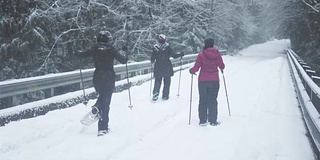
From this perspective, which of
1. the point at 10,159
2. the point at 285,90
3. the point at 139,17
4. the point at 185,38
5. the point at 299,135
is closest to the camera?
the point at 10,159

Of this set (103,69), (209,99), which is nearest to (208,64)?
(209,99)

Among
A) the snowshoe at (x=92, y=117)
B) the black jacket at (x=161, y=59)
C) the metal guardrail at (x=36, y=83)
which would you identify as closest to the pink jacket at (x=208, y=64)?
the snowshoe at (x=92, y=117)

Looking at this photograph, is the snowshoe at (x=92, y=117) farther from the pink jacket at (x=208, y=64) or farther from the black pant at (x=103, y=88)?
the pink jacket at (x=208, y=64)

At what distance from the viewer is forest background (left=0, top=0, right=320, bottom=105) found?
16125 mm

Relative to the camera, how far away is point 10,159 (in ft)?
16.7

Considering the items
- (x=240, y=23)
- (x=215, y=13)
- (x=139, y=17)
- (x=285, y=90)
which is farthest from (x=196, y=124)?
(x=240, y=23)

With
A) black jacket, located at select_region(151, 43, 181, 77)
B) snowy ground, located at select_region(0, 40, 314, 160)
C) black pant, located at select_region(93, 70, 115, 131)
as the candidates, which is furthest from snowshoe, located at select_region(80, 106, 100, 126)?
black jacket, located at select_region(151, 43, 181, 77)

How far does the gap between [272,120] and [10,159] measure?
5676 millimetres

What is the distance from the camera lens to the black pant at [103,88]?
6457 mm

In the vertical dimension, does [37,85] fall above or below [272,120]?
above

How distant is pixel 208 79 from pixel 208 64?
35cm

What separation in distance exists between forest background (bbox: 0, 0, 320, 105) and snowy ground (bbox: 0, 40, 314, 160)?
321cm

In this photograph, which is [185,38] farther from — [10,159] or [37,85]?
[10,159]

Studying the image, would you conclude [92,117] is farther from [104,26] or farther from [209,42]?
[104,26]
